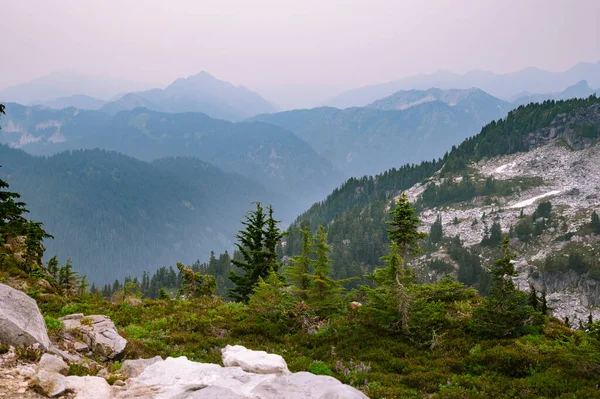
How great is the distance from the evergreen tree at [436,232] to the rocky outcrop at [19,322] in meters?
141

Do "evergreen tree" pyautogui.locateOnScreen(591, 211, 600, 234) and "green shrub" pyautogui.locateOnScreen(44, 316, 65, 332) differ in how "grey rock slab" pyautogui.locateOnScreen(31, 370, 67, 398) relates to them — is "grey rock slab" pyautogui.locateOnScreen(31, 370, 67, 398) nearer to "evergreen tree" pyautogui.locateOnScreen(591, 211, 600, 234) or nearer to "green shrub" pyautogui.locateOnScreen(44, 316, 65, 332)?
"green shrub" pyautogui.locateOnScreen(44, 316, 65, 332)

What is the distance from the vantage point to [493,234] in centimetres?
12512

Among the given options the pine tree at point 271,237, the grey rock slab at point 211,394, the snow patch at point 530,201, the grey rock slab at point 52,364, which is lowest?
the grey rock slab at point 211,394

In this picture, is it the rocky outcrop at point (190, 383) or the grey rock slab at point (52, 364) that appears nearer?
the rocky outcrop at point (190, 383)

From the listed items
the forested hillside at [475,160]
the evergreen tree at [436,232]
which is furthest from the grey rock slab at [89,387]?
the evergreen tree at [436,232]

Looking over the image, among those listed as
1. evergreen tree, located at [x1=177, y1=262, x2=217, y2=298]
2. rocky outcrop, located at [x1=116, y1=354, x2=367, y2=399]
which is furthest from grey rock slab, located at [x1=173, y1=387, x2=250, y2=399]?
evergreen tree, located at [x1=177, y1=262, x2=217, y2=298]

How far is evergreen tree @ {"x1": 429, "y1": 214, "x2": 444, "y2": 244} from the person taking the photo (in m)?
140

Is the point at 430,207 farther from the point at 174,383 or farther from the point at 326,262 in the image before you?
the point at 174,383

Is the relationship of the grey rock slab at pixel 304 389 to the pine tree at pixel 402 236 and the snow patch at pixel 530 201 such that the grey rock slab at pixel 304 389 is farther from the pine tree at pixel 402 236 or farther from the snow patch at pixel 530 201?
the snow patch at pixel 530 201

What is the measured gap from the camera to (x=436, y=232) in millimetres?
141375

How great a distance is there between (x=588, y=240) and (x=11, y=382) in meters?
140

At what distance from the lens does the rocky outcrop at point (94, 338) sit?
42.3 feet

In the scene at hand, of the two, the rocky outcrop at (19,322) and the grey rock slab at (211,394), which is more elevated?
the rocky outcrop at (19,322)

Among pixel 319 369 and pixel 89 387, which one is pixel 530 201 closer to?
pixel 319 369
